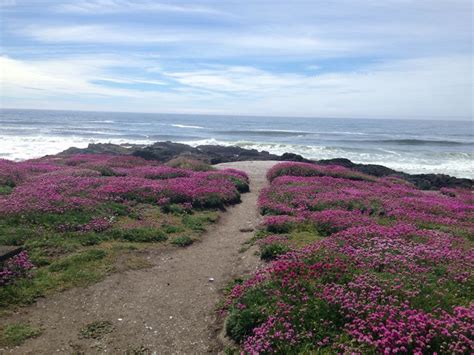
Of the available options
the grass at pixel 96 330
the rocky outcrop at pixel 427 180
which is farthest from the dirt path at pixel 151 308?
the rocky outcrop at pixel 427 180

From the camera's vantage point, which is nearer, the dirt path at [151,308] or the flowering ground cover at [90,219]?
the dirt path at [151,308]

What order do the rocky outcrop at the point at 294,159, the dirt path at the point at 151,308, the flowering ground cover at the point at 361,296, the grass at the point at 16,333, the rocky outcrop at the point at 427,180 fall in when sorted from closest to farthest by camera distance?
the flowering ground cover at the point at 361,296, the grass at the point at 16,333, the dirt path at the point at 151,308, the rocky outcrop at the point at 427,180, the rocky outcrop at the point at 294,159

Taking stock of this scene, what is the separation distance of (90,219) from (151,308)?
7.03 metres

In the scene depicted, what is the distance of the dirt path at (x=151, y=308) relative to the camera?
8391mm

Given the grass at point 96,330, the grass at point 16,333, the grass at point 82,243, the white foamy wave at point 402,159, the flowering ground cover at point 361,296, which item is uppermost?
the flowering ground cover at point 361,296

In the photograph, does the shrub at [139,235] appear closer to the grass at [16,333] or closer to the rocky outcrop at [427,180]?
the grass at [16,333]

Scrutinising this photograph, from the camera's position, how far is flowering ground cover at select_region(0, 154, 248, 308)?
11.3 meters

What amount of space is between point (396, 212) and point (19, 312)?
14614 millimetres

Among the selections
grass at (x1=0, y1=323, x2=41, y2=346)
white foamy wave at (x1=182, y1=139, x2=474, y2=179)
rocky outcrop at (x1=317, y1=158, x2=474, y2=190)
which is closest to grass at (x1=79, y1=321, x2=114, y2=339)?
grass at (x1=0, y1=323, x2=41, y2=346)

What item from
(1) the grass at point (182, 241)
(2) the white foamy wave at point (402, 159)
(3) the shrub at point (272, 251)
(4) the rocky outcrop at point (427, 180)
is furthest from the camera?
(2) the white foamy wave at point (402, 159)

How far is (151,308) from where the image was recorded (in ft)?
32.7

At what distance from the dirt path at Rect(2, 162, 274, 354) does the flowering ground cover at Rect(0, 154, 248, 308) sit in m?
0.83

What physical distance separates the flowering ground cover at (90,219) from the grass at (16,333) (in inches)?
50.1

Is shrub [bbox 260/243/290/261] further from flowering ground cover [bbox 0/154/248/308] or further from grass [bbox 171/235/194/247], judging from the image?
flowering ground cover [bbox 0/154/248/308]
